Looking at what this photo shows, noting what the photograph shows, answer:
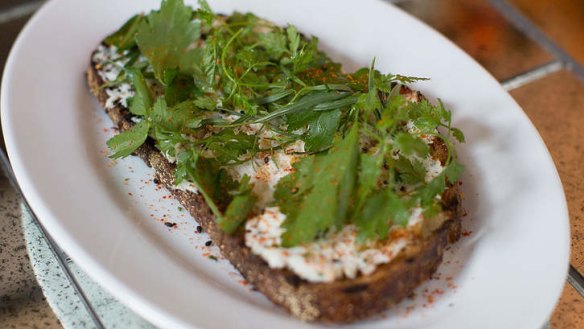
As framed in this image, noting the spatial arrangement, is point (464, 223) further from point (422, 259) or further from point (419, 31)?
point (419, 31)

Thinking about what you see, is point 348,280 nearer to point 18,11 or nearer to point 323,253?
point 323,253

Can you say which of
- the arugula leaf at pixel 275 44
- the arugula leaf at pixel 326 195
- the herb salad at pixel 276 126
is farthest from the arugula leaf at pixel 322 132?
the arugula leaf at pixel 275 44

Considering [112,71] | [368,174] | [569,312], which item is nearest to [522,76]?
[569,312]

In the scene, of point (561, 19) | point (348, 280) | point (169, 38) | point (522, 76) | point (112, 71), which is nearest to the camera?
point (348, 280)

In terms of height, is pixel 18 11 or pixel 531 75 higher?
pixel 531 75

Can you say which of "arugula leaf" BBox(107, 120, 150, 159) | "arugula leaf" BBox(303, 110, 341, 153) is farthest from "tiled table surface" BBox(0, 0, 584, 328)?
"arugula leaf" BBox(303, 110, 341, 153)

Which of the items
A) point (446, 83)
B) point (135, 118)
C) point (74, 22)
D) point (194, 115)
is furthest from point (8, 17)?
point (446, 83)
